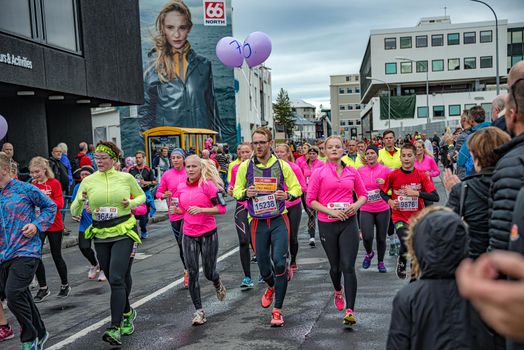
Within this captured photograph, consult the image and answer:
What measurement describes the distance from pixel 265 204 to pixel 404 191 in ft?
7.40

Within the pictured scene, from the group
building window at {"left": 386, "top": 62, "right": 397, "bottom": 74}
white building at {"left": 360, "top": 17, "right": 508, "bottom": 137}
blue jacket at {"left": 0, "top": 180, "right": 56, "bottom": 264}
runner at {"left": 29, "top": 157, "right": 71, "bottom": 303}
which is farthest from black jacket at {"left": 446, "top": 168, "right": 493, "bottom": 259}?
building window at {"left": 386, "top": 62, "right": 397, "bottom": 74}

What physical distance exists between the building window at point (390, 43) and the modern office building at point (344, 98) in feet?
226

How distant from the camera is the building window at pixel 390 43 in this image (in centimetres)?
7269

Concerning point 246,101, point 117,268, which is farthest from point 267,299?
point 246,101

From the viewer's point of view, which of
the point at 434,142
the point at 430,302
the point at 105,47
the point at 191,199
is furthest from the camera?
the point at 434,142

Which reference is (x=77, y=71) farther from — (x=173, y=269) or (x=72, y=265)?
(x=173, y=269)

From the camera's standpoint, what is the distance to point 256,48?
15930 millimetres

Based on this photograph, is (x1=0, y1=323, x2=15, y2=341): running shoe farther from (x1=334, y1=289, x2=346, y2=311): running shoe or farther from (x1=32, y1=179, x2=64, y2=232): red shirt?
(x1=334, y1=289, x2=346, y2=311): running shoe

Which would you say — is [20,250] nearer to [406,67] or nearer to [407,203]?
[407,203]

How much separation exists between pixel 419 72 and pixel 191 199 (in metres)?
69.2

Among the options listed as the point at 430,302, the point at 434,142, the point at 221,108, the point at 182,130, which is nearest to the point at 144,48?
the point at 221,108

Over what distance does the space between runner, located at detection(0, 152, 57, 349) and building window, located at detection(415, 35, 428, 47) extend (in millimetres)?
71735

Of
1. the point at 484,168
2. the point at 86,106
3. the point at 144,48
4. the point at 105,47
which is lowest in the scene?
the point at 484,168

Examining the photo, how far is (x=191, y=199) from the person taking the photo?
6.87 m
